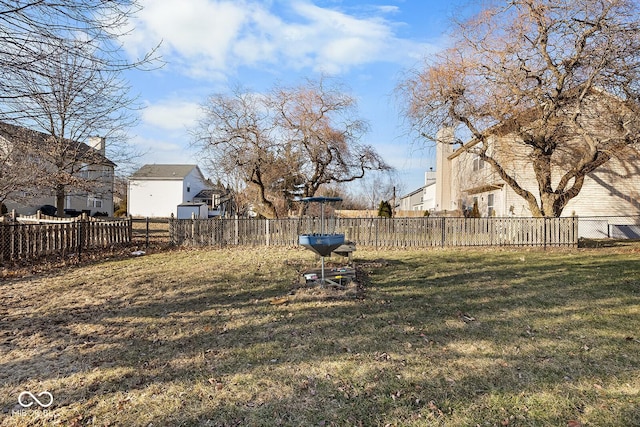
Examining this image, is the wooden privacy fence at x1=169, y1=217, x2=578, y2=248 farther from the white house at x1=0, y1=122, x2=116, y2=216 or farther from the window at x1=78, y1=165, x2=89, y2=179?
the window at x1=78, y1=165, x2=89, y2=179

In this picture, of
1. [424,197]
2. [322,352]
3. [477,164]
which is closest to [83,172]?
[322,352]

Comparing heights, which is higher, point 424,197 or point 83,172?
point 424,197

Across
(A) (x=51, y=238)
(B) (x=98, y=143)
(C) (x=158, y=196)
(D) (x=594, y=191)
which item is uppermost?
(B) (x=98, y=143)

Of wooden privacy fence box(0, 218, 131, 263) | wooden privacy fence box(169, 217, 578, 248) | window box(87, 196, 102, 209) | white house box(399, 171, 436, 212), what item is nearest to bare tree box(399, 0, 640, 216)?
wooden privacy fence box(169, 217, 578, 248)

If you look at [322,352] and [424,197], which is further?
[424,197]

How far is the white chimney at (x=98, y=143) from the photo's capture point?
1573cm

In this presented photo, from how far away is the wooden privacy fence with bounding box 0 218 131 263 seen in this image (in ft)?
31.7

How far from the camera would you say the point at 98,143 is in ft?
53.5

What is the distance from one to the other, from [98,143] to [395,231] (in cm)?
1328

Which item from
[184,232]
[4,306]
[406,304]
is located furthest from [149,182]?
[406,304]

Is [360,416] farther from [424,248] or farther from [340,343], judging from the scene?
[424,248]

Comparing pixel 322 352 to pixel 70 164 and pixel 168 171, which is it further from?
pixel 168 171

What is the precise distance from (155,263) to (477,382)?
9.30 metres

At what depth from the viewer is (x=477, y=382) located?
3.51m
